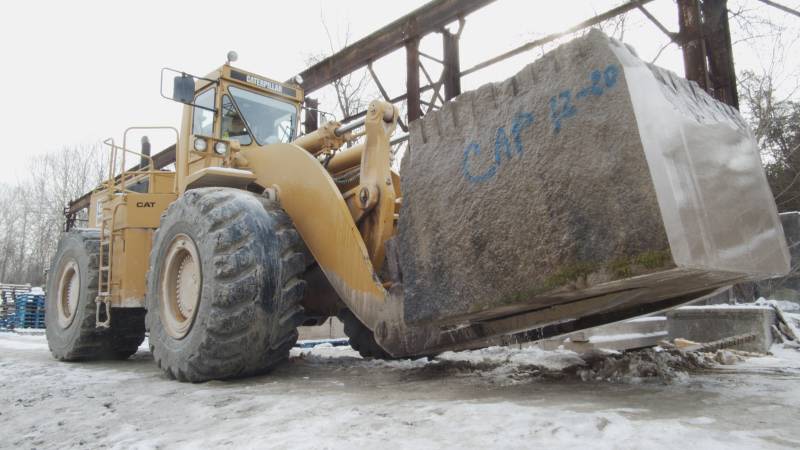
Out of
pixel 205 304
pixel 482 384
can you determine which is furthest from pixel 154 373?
pixel 482 384

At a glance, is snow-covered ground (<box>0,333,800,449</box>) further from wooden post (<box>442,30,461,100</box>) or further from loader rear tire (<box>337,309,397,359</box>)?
wooden post (<box>442,30,461,100</box>)

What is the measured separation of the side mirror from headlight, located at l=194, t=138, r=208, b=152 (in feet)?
1.09

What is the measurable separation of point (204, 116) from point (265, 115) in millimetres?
577

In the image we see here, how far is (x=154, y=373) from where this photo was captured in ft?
15.5

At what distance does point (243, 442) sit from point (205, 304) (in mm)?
1647

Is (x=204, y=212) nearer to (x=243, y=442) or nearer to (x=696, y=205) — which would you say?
(x=243, y=442)

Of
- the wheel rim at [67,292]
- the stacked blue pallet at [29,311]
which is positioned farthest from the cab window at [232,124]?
the stacked blue pallet at [29,311]

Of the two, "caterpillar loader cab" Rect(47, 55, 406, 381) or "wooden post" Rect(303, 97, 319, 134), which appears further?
"wooden post" Rect(303, 97, 319, 134)

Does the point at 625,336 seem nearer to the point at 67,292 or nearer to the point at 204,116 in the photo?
the point at 204,116

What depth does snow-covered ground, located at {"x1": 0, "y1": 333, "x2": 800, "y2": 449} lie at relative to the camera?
6.61 feet

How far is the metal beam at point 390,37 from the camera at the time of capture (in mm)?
7633

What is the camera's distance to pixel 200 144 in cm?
506

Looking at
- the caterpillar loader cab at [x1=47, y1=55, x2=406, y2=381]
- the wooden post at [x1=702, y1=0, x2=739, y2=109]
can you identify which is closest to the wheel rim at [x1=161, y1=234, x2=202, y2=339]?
the caterpillar loader cab at [x1=47, y1=55, x2=406, y2=381]

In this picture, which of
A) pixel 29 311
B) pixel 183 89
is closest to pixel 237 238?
pixel 183 89
